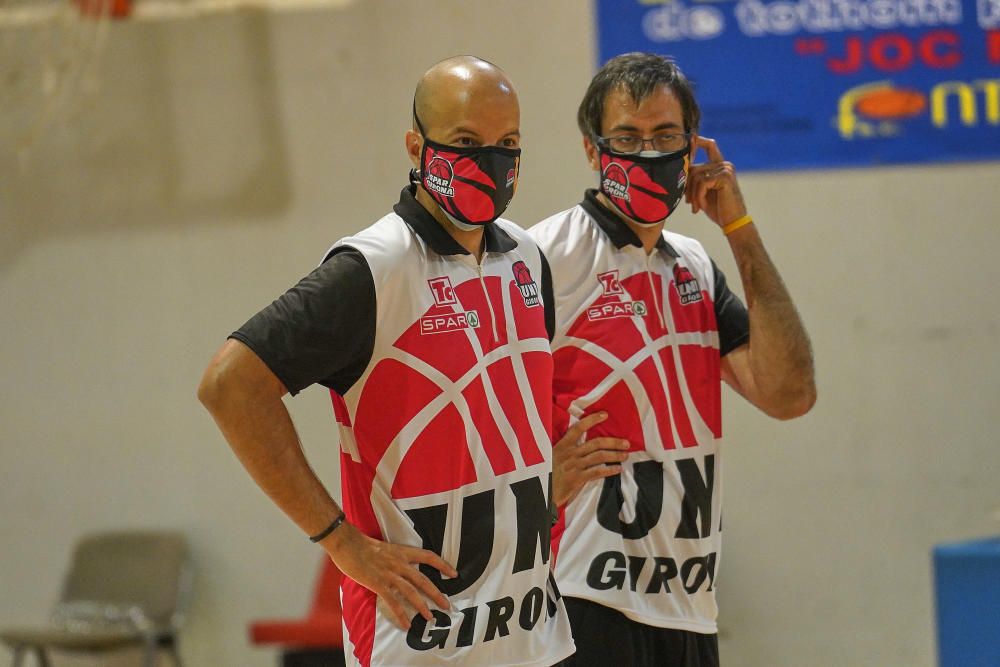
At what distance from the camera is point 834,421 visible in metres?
4.73

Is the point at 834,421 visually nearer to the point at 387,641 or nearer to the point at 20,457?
the point at 387,641

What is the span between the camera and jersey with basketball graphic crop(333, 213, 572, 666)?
205 cm

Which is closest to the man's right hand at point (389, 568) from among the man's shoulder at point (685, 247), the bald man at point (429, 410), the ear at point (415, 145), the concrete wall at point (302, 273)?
the bald man at point (429, 410)

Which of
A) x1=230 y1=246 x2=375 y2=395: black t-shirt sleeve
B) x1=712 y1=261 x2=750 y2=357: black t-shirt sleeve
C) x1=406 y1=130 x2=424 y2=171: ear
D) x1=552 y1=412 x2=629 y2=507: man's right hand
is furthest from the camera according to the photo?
x1=712 y1=261 x2=750 y2=357: black t-shirt sleeve

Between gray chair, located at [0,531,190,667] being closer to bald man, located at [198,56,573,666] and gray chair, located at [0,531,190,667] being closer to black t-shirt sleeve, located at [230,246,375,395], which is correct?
bald man, located at [198,56,573,666]

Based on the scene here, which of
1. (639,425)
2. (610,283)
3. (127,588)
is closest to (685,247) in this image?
(610,283)

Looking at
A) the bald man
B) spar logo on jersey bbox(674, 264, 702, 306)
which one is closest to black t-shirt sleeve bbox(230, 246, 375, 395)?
the bald man

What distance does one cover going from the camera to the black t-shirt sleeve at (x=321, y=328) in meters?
1.94

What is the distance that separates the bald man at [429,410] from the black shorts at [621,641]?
0.31 m

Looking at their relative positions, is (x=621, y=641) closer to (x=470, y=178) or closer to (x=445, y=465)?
(x=445, y=465)

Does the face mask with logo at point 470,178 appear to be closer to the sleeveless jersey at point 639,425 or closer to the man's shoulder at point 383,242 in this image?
the man's shoulder at point 383,242

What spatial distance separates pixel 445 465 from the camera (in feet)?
6.77

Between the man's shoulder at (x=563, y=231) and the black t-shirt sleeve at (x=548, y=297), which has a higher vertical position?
the man's shoulder at (x=563, y=231)

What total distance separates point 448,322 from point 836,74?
312 centimetres
